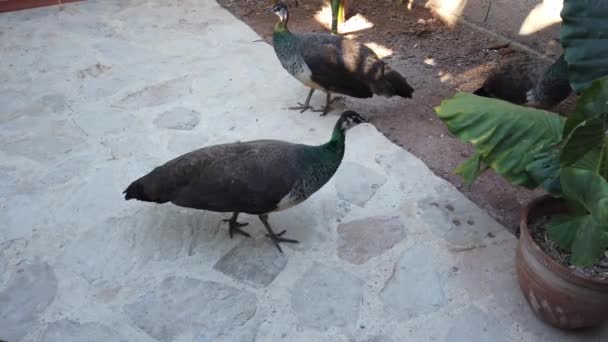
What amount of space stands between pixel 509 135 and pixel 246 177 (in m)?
1.21

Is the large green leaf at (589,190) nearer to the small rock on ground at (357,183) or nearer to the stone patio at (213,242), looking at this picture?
the stone patio at (213,242)

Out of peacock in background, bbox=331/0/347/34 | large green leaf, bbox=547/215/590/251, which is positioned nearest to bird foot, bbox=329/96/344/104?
peacock in background, bbox=331/0/347/34

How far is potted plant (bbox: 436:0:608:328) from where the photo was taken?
6.29 ft

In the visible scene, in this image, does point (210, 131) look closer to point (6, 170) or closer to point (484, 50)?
point (6, 170)

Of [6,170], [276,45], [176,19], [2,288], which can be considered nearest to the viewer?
[2,288]

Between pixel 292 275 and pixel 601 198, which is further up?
pixel 601 198

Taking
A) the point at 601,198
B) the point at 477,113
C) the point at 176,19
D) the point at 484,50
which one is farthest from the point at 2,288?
the point at 484,50

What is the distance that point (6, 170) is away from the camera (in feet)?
10.3

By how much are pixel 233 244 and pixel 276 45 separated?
1.77 meters

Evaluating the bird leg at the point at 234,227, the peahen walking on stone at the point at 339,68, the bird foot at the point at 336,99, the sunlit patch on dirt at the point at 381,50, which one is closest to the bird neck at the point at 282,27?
the peahen walking on stone at the point at 339,68

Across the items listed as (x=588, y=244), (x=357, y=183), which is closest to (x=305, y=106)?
(x=357, y=183)

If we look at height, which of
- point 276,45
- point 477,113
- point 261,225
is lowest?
point 261,225

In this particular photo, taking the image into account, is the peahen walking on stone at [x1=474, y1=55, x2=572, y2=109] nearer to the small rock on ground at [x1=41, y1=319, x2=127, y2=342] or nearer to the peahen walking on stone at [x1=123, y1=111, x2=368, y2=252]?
the peahen walking on stone at [x1=123, y1=111, x2=368, y2=252]

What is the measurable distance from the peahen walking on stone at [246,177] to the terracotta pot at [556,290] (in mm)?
968
